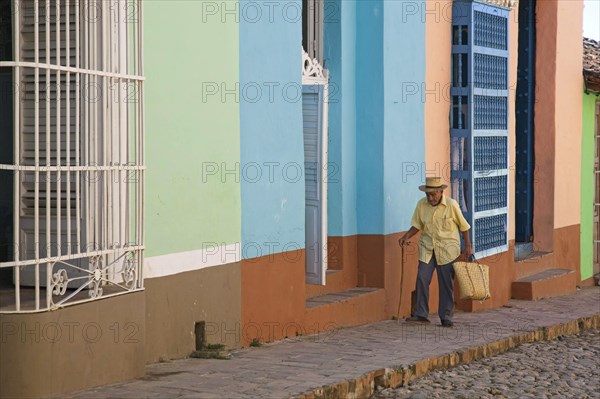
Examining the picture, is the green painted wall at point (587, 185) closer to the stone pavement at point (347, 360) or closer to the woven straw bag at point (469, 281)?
the stone pavement at point (347, 360)

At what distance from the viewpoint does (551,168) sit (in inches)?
616

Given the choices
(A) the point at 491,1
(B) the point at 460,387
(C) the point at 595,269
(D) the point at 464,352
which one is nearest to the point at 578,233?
(C) the point at 595,269

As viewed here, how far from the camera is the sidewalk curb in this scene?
7328 millimetres

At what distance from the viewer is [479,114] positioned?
12812 millimetres

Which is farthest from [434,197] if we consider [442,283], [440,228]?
[442,283]

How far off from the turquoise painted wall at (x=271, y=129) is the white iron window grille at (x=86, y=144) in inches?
68.4

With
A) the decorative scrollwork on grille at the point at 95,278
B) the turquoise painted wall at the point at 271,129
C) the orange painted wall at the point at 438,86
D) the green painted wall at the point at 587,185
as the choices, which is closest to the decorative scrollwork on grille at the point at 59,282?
the decorative scrollwork on grille at the point at 95,278

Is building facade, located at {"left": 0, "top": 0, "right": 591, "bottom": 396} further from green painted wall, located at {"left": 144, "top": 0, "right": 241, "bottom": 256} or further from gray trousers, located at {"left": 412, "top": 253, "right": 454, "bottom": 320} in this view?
gray trousers, located at {"left": 412, "top": 253, "right": 454, "bottom": 320}

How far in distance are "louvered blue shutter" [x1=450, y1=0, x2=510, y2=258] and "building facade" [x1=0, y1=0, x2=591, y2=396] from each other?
0.03m

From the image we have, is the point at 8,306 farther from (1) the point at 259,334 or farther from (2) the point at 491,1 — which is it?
(2) the point at 491,1

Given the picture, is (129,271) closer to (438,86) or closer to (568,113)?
(438,86)

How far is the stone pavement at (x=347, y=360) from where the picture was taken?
701cm

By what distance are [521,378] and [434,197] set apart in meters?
2.44

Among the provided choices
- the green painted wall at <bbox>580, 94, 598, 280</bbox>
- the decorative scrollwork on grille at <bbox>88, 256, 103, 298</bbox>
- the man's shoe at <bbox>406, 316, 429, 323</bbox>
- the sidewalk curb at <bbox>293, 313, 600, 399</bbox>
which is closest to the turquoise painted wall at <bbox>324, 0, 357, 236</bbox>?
the man's shoe at <bbox>406, 316, 429, 323</bbox>
